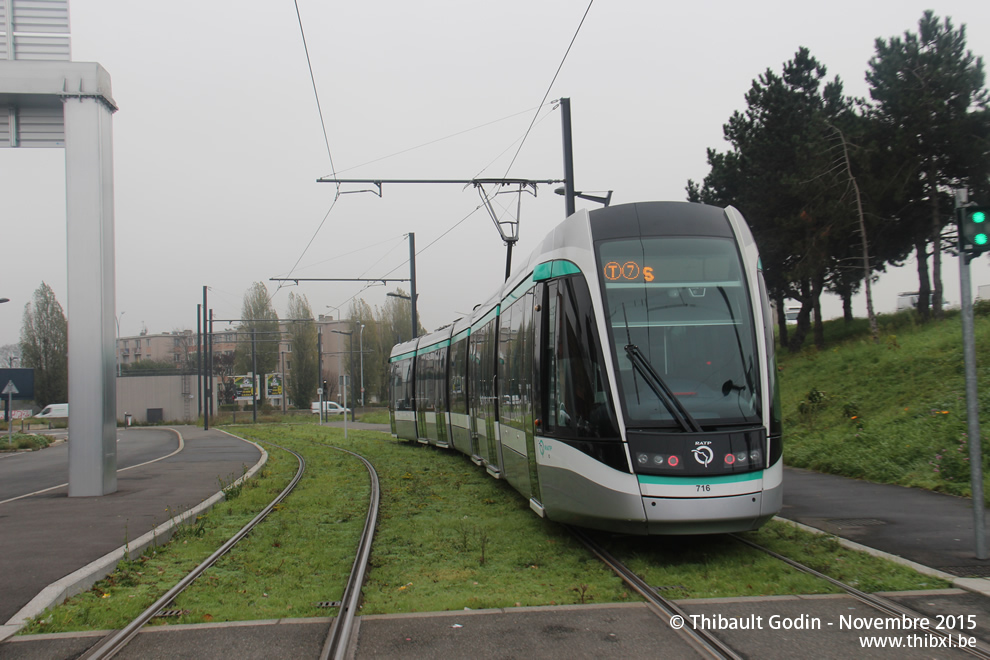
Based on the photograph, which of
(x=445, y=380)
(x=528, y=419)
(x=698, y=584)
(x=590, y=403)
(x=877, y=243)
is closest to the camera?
(x=698, y=584)

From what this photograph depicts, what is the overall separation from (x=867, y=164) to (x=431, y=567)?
27.3 metres

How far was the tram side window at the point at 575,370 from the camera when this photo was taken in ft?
24.7

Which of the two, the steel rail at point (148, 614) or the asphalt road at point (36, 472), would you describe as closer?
the steel rail at point (148, 614)

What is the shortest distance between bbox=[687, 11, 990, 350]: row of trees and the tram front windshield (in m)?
23.1

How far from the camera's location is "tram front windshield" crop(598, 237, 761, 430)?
24.4 feet

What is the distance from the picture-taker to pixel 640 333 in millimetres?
7688

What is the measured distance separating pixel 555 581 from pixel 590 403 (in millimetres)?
1613

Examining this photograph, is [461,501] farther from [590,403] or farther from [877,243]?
[877,243]

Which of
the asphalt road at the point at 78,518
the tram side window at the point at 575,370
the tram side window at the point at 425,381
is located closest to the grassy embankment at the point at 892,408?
the tram side window at the point at 575,370

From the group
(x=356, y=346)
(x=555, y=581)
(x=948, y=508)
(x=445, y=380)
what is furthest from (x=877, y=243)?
(x=356, y=346)

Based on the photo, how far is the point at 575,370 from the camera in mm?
7875

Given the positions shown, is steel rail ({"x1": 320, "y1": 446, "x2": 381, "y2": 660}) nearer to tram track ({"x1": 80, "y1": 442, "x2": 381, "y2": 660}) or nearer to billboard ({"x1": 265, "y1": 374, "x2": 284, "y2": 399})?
tram track ({"x1": 80, "y1": 442, "x2": 381, "y2": 660})

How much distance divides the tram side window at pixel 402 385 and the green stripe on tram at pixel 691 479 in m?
17.4

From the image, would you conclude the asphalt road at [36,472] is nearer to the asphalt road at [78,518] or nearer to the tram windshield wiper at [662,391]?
the asphalt road at [78,518]
